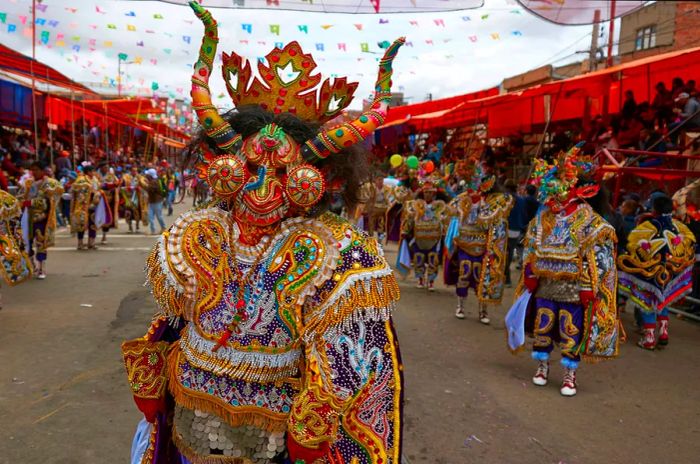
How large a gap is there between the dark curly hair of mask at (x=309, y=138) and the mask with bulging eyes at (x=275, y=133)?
0.11ft

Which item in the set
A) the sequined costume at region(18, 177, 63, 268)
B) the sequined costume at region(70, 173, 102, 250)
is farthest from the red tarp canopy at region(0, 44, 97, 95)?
the sequined costume at region(18, 177, 63, 268)

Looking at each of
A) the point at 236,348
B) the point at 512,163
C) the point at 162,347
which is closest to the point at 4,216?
the point at 162,347

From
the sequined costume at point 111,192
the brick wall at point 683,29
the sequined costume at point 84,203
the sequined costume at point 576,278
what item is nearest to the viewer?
the sequined costume at point 576,278

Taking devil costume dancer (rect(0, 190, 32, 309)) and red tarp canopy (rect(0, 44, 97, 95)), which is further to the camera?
red tarp canopy (rect(0, 44, 97, 95))

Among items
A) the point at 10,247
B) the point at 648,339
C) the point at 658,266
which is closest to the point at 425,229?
the point at 658,266

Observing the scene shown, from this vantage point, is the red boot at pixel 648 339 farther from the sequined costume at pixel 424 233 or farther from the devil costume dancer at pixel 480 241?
the sequined costume at pixel 424 233

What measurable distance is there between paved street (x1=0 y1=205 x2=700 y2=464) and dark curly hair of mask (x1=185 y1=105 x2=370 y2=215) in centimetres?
227

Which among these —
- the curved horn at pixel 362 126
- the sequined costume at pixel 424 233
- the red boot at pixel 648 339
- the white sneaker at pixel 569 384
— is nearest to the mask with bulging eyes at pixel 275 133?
the curved horn at pixel 362 126

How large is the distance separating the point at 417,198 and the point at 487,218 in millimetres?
2306

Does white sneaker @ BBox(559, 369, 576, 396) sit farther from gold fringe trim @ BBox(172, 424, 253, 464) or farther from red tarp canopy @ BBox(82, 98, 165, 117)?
red tarp canopy @ BBox(82, 98, 165, 117)

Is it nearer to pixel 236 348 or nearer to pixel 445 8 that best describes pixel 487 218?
pixel 445 8

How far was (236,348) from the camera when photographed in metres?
1.65

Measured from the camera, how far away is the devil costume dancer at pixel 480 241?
647 centimetres

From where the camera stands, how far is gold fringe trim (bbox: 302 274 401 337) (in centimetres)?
155
